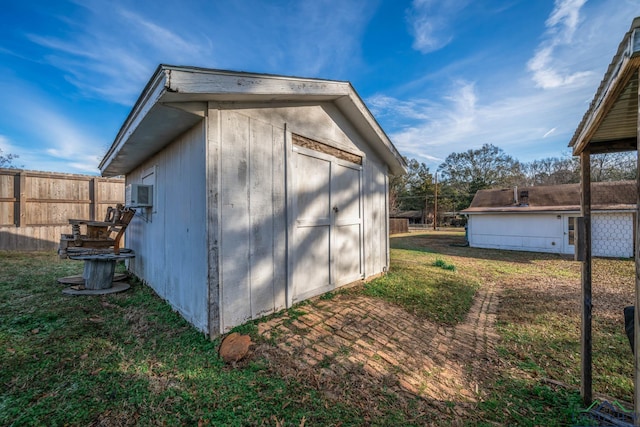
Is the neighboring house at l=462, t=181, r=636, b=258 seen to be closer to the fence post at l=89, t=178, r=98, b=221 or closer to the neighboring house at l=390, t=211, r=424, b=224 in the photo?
the fence post at l=89, t=178, r=98, b=221

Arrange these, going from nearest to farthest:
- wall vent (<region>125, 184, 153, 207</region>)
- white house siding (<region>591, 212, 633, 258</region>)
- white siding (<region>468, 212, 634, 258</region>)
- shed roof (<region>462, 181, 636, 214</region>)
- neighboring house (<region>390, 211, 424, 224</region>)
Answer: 1. wall vent (<region>125, 184, 153, 207</region>)
2. white house siding (<region>591, 212, 633, 258</region>)
3. white siding (<region>468, 212, 634, 258</region>)
4. shed roof (<region>462, 181, 636, 214</region>)
5. neighboring house (<region>390, 211, 424, 224</region>)

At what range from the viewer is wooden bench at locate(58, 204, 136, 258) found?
4.42 meters

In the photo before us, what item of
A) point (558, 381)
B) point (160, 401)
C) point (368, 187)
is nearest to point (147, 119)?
point (160, 401)

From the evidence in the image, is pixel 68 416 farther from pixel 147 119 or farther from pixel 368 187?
pixel 368 187

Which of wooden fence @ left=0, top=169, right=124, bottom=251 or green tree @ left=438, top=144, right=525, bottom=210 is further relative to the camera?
green tree @ left=438, top=144, right=525, bottom=210

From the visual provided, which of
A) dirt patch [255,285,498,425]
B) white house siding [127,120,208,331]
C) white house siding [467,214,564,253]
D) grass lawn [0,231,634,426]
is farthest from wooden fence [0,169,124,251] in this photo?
white house siding [467,214,564,253]

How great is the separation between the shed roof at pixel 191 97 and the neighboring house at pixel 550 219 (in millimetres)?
12426

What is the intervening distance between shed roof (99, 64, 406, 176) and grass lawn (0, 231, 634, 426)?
8.50 feet

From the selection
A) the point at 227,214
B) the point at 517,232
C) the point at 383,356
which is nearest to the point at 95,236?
the point at 227,214

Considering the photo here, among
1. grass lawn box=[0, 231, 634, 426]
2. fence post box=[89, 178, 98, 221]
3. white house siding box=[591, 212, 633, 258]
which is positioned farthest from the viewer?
white house siding box=[591, 212, 633, 258]

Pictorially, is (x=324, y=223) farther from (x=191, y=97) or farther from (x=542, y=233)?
(x=542, y=233)

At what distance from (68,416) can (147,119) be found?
2.86 metres

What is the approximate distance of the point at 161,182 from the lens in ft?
13.7

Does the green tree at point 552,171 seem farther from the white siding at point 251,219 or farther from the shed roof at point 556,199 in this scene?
the white siding at point 251,219
